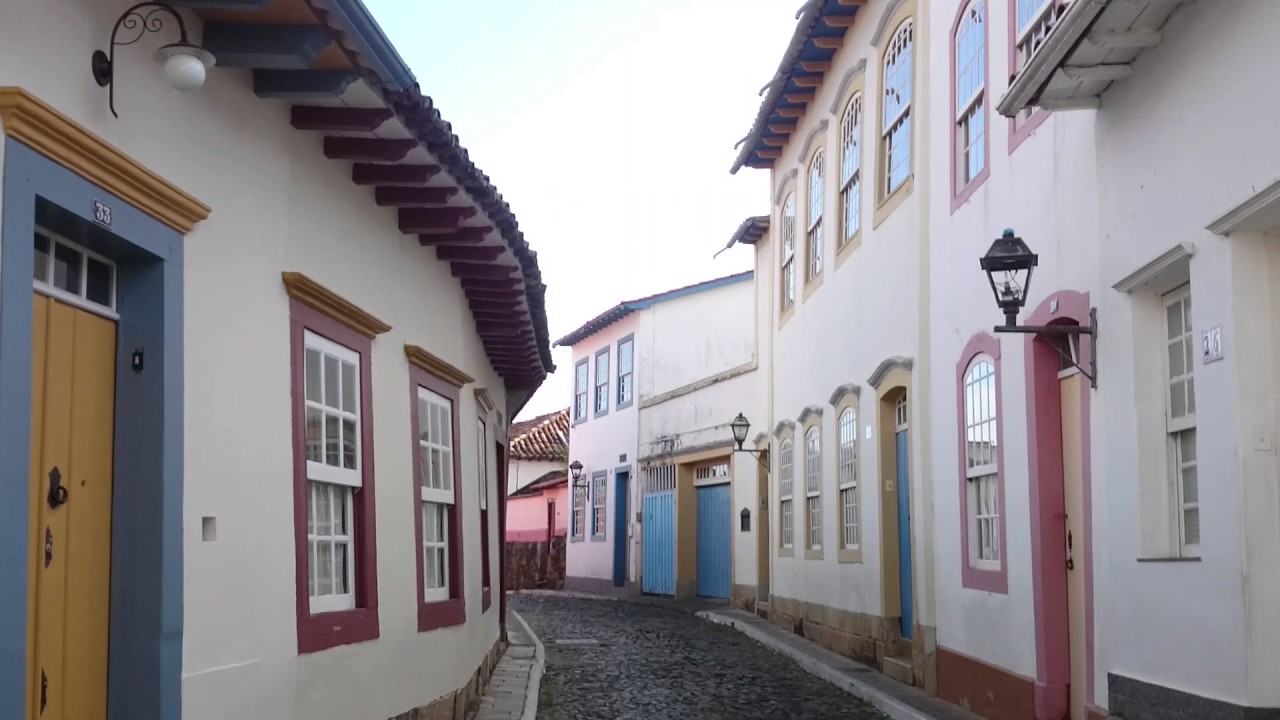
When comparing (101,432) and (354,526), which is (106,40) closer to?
(101,432)

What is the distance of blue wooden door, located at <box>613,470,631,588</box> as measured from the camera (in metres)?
30.3

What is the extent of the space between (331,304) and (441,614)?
10.7ft

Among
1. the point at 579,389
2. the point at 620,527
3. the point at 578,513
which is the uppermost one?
the point at 579,389

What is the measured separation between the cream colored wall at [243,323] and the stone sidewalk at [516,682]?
267 cm

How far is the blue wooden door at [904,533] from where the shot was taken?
13484 mm

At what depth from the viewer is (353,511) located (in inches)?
310

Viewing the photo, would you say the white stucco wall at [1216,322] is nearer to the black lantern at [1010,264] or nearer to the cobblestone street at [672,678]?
the black lantern at [1010,264]

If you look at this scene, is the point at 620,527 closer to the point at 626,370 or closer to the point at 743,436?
the point at 626,370

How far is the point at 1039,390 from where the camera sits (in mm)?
9211

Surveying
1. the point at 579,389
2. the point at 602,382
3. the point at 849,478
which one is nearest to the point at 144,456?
the point at 849,478

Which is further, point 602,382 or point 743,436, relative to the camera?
point 602,382

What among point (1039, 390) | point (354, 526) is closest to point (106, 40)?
point (354, 526)

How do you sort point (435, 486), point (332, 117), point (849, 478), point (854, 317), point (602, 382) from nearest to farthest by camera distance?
point (332, 117), point (435, 486), point (854, 317), point (849, 478), point (602, 382)

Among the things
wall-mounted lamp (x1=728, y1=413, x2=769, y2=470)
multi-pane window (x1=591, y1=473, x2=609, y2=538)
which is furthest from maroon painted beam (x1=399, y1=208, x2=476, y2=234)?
multi-pane window (x1=591, y1=473, x2=609, y2=538)
